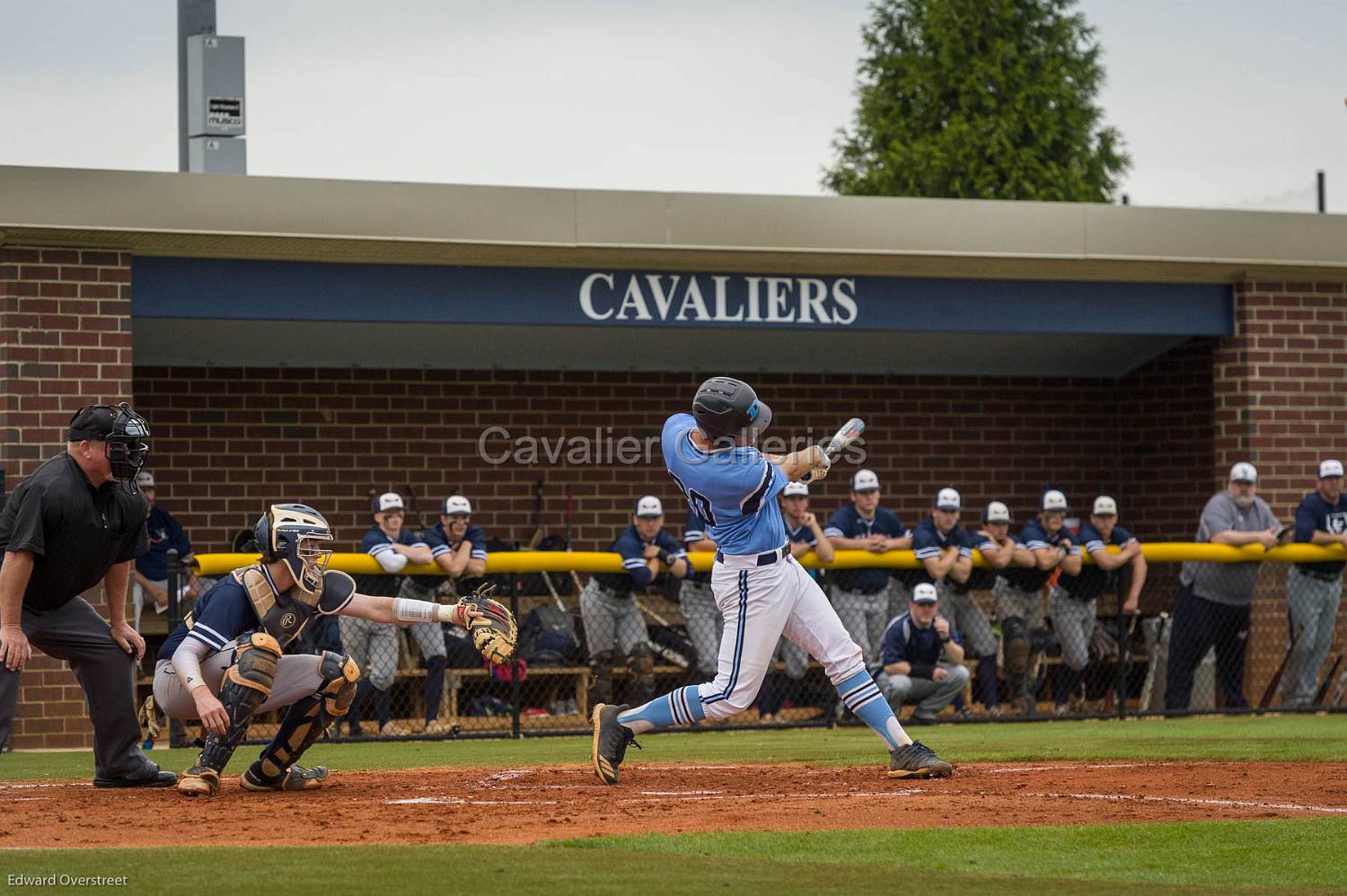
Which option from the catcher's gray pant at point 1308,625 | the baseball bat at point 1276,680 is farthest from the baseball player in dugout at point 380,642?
the catcher's gray pant at point 1308,625

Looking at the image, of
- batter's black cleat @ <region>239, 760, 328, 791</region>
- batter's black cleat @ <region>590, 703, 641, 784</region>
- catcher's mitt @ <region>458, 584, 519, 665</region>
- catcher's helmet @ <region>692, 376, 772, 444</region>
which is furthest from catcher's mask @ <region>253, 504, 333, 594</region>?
Answer: catcher's helmet @ <region>692, 376, 772, 444</region>

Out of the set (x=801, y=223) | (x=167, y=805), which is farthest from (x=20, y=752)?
(x=801, y=223)

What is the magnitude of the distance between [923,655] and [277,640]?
241 inches

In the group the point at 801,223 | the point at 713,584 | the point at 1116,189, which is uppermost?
the point at 1116,189

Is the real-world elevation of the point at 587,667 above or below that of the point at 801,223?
below

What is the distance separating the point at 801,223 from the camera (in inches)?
539

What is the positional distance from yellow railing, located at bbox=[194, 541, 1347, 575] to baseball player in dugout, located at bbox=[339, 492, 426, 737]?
0.09 metres

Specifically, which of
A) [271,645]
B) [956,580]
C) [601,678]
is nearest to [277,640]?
[271,645]

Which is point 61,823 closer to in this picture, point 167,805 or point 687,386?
point 167,805

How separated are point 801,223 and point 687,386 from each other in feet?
9.31

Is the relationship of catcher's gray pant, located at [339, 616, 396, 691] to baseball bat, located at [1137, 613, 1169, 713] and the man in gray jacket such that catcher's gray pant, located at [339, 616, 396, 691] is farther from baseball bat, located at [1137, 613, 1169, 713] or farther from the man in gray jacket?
the man in gray jacket

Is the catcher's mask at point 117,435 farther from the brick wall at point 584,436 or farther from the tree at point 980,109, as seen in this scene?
the tree at point 980,109

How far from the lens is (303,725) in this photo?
7.39m

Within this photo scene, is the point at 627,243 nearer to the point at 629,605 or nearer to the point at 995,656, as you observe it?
the point at 629,605
